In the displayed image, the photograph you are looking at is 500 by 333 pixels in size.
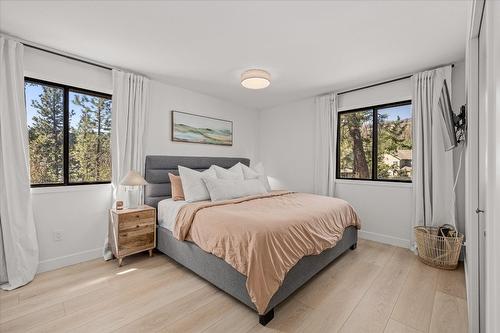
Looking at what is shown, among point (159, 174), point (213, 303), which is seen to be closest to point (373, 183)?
point (213, 303)

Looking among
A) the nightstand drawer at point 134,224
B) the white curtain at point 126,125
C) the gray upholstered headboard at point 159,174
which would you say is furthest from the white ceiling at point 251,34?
the nightstand drawer at point 134,224

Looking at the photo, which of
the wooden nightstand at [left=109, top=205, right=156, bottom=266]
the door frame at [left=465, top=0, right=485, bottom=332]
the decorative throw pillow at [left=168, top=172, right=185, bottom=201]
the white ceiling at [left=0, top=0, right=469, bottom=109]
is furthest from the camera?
the decorative throw pillow at [left=168, top=172, right=185, bottom=201]

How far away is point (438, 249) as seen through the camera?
2.58m

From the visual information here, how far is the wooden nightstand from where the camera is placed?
262 cm

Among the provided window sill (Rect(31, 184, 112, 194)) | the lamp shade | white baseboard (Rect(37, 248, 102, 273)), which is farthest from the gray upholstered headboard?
white baseboard (Rect(37, 248, 102, 273))

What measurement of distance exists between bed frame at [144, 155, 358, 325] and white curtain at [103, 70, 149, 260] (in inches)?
10.0

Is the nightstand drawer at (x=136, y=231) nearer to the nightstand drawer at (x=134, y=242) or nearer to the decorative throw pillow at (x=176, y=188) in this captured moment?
the nightstand drawer at (x=134, y=242)

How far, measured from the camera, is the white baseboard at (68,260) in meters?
2.53

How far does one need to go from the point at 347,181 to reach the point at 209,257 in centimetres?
273

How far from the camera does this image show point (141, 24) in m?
2.07

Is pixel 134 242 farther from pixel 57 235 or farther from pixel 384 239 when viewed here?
pixel 384 239

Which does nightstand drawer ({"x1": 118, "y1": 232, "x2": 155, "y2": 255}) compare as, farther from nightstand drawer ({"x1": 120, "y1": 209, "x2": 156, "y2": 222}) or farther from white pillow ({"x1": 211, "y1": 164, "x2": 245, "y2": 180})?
white pillow ({"x1": 211, "y1": 164, "x2": 245, "y2": 180})

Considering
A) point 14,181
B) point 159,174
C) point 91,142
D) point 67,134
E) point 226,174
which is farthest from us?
point 226,174

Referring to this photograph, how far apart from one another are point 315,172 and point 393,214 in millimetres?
1364
